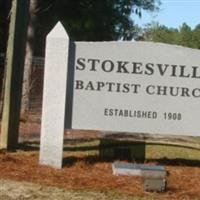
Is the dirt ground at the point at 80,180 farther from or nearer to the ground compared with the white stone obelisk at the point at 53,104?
nearer to the ground

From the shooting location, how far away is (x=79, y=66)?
11078mm

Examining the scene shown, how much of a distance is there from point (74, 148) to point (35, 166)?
7.32 ft

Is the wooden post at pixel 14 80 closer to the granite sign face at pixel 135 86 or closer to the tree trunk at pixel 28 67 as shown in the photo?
the granite sign face at pixel 135 86

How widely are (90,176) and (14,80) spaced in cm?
291

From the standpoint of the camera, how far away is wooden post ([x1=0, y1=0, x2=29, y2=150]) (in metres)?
12.2

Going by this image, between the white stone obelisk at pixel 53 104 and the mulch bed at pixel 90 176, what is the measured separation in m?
0.27

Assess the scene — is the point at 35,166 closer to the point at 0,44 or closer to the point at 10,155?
the point at 10,155

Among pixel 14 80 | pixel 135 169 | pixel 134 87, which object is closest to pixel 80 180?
pixel 135 169

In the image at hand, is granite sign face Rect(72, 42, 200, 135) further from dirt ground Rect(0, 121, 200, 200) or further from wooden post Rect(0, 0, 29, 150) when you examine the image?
wooden post Rect(0, 0, 29, 150)

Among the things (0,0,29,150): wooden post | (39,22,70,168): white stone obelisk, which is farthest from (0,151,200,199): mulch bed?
(0,0,29,150): wooden post

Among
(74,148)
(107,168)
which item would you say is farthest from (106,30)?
(107,168)

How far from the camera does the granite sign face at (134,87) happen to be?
11086 millimetres

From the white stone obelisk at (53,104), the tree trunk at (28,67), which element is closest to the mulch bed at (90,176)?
the white stone obelisk at (53,104)

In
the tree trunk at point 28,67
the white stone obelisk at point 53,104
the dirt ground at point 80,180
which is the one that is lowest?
the dirt ground at point 80,180
